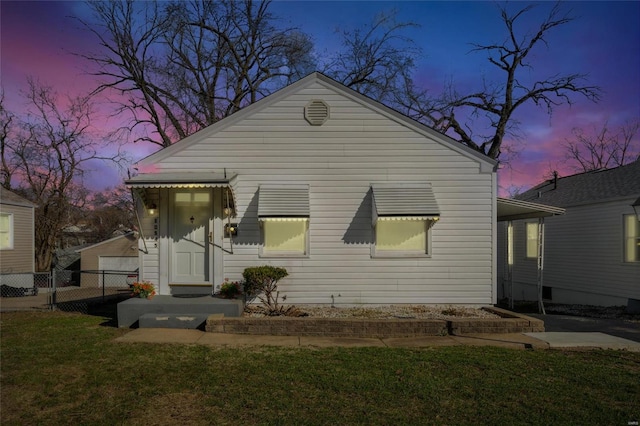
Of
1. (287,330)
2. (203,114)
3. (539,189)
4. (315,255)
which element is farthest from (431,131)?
(203,114)

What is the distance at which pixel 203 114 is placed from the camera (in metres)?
24.8

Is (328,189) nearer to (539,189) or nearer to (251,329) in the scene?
(251,329)

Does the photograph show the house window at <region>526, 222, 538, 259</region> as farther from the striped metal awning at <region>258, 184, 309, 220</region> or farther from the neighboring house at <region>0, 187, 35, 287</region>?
the neighboring house at <region>0, 187, 35, 287</region>

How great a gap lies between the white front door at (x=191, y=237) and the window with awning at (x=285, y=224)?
121 cm

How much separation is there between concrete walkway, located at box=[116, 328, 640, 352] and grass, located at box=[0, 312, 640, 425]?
330mm

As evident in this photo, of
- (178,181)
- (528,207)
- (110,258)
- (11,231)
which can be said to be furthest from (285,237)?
(110,258)

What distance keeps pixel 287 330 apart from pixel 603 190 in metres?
12.3

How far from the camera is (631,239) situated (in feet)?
43.5

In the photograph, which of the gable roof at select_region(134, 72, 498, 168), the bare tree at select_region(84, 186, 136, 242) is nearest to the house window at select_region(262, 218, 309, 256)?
the gable roof at select_region(134, 72, 498, 168)

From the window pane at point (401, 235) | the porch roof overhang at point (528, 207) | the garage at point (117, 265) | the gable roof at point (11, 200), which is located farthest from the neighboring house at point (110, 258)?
the porch roof overhang at point (528, 207)

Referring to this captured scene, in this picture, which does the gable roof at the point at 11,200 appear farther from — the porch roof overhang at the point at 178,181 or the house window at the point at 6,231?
the porch roof overhang at the point at 178,181

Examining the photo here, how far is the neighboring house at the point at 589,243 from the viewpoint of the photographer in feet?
43.9

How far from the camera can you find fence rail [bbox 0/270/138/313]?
11.9m

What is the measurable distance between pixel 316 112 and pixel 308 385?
6.30 m
